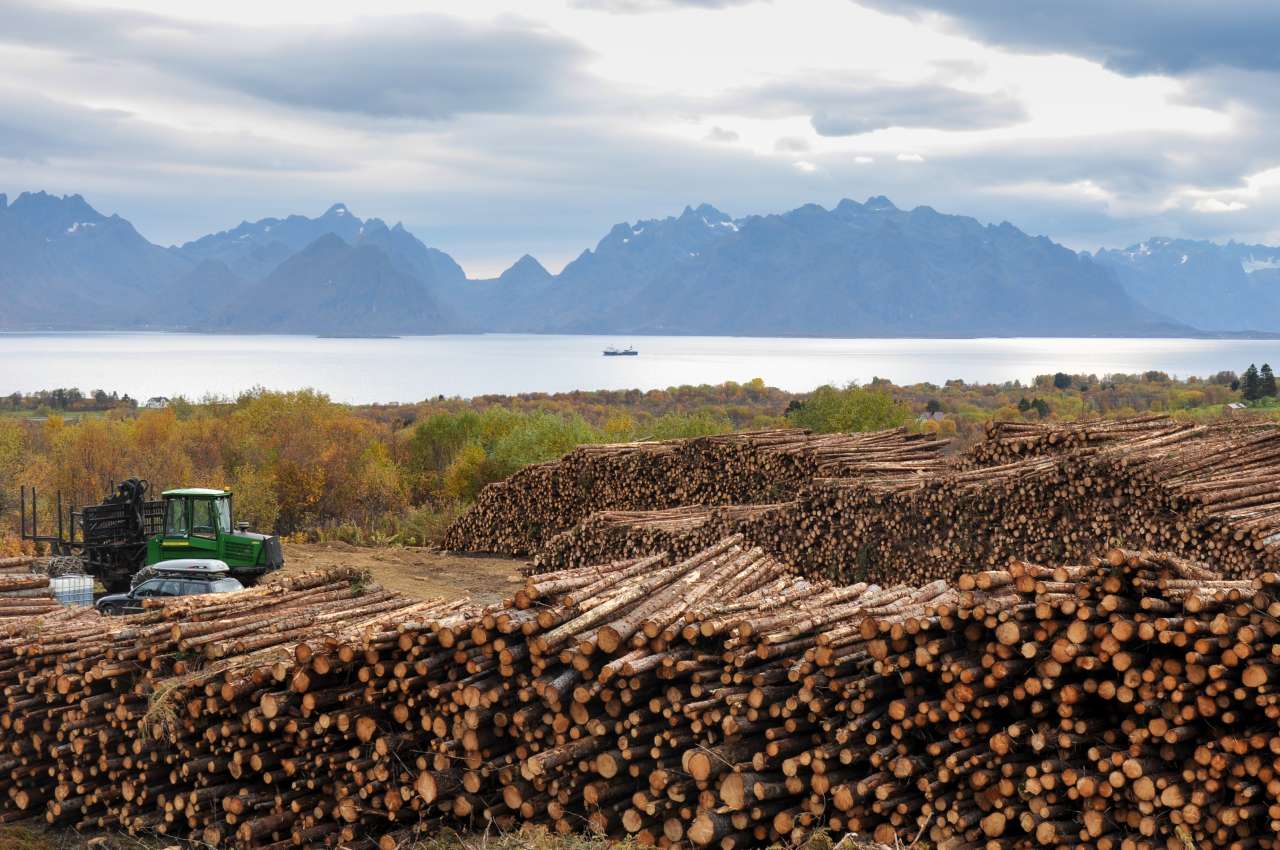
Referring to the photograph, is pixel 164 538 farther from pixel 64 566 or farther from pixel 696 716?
pixel 696 716

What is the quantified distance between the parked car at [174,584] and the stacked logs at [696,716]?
21.7 ft

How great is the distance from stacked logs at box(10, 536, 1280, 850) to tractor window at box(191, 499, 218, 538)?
32.3 ft

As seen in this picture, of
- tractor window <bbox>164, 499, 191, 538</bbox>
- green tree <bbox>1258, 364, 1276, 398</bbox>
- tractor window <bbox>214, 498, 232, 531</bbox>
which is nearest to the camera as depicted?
tractor window <bbox>164, 499, 191, 538</bbox>

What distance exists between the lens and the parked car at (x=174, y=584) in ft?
57.4

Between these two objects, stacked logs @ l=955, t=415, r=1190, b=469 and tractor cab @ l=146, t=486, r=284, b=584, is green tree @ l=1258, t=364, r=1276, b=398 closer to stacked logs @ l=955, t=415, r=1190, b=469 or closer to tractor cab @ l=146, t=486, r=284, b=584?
stacked logs @ l=955, t=415, r=1190, b=469

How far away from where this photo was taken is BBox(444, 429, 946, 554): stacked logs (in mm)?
22812

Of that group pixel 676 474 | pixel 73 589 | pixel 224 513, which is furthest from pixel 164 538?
pixel 676 474

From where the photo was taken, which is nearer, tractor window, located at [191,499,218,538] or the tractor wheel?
the tractor wheel

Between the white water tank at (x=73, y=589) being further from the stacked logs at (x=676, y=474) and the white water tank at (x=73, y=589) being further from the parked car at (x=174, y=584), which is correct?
the stacked logs at (x=676, y=474)

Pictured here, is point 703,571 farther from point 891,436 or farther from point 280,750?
point 891,436

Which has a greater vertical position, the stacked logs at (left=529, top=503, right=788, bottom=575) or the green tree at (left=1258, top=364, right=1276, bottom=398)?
the green tree at (left=1258, top=364, right=1276, bottom=398)

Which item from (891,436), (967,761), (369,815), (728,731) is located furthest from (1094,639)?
(891,436)

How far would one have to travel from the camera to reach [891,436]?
992 inches

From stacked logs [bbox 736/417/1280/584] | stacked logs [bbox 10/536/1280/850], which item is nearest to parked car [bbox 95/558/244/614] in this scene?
stacked logs [bbox 10/536/1280/850]
